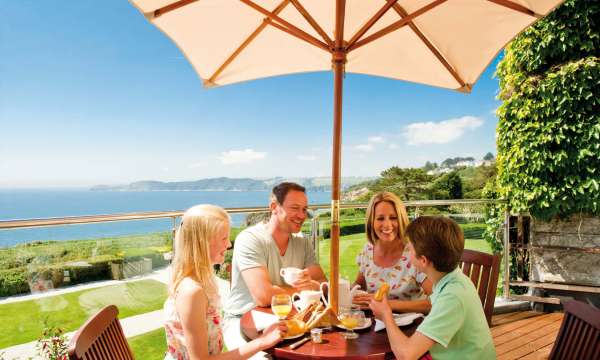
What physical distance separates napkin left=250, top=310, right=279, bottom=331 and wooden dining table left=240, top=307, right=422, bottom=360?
5cm

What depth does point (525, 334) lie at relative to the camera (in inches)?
154

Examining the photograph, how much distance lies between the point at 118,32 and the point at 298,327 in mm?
100688

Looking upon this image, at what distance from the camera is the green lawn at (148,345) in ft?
12.1

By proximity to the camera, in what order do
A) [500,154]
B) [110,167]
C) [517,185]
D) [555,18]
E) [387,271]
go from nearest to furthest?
[387,271]
[555,18]
[517,185]
[500,154]
[110,167]

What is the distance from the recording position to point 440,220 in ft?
5.37

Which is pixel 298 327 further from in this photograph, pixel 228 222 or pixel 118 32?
pixel 118 32

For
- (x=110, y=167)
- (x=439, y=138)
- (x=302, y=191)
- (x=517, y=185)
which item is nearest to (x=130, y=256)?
(x=302, y=191)

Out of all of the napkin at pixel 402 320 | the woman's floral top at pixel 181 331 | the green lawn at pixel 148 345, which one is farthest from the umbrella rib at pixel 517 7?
the green lawn at pixel 148 345

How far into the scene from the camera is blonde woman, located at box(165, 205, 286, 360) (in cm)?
141

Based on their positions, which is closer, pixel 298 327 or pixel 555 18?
pixel 298 327

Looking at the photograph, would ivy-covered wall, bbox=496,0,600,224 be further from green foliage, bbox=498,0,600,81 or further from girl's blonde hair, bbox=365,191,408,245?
girl's blonde hair, bbox=365,191,408,245

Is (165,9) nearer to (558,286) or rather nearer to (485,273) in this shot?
(485,273)

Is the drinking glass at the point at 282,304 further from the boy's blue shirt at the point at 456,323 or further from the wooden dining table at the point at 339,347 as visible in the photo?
the boy's blue shirt at the point at 456,323

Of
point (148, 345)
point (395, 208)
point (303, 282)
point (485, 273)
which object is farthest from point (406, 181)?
point (303, 282)
